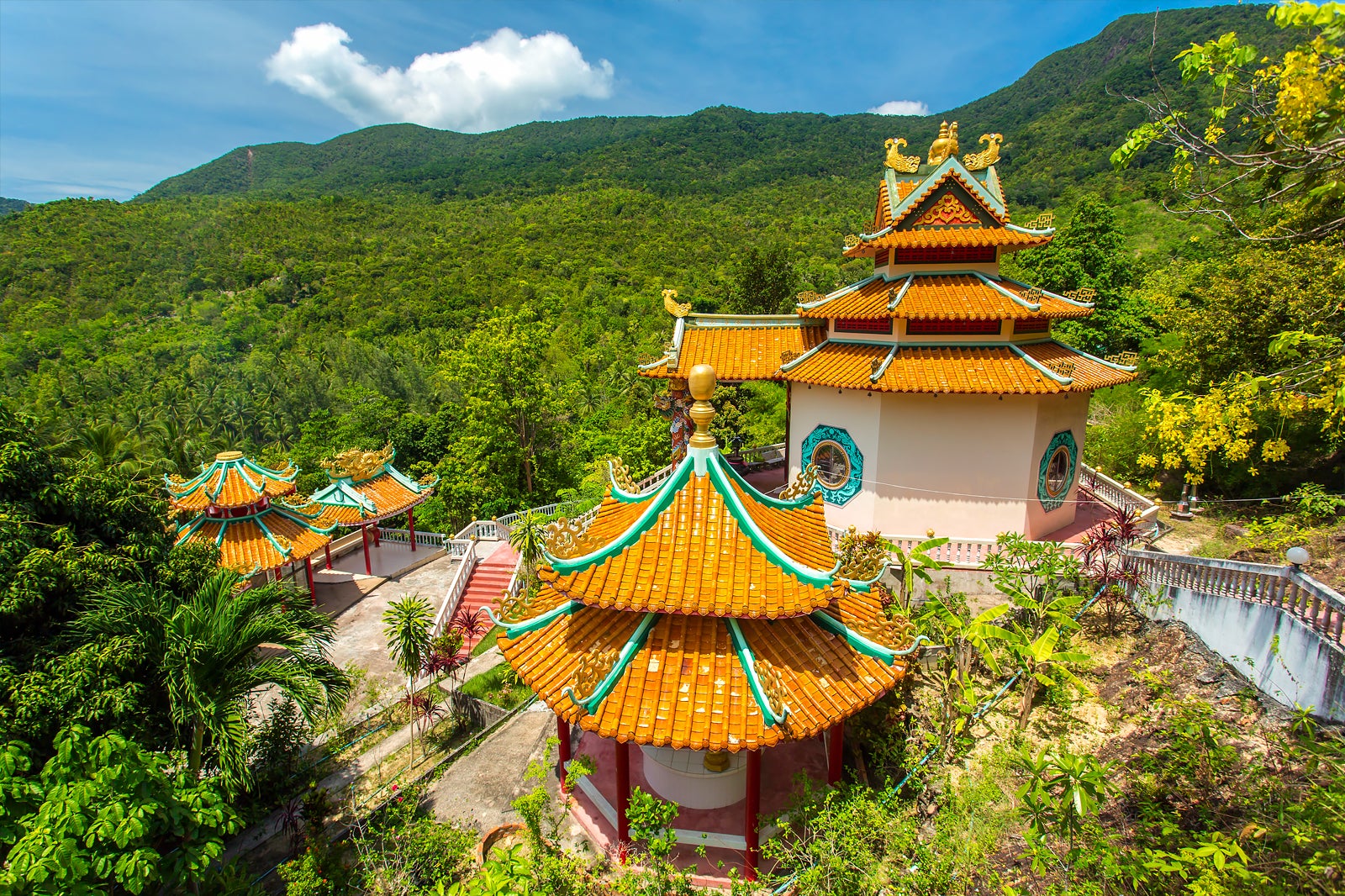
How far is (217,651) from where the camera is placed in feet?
28.2

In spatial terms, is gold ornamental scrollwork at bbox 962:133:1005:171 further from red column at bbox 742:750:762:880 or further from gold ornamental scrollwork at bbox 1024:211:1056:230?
red column at bbox 742:750:762:880

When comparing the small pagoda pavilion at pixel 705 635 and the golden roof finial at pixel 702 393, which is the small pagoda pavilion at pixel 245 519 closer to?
the small pagoda pavilion at pixel 705 635

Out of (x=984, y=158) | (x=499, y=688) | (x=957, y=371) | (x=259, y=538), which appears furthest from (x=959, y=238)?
(x=259, y=538)

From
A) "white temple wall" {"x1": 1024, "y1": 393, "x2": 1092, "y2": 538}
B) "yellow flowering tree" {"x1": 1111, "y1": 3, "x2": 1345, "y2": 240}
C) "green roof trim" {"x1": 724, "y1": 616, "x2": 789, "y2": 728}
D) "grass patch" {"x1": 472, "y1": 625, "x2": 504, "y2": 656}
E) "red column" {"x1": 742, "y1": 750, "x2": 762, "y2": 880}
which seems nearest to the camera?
"yellow flowering tree" {"x1": 1111, "y1": 3, "x2": 1345, "y2": 240}

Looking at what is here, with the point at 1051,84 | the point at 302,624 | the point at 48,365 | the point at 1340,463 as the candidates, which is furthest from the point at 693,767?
the point at 1051,84

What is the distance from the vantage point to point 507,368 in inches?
1099

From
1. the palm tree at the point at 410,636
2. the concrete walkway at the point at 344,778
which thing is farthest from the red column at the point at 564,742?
the palm tree at the point at 410,636

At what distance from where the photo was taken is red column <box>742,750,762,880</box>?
300 inches

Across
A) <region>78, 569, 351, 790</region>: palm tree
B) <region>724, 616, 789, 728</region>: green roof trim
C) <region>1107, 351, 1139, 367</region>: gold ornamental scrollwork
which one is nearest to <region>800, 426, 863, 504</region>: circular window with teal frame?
<region>1107, 351, 1139, 367</region>: gold ornamental scrollwork

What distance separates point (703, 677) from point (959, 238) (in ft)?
39.0

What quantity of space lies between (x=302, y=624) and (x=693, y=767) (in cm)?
647

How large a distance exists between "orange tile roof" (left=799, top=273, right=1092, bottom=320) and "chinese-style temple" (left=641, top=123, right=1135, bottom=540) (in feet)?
0.14

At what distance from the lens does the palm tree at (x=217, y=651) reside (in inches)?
319

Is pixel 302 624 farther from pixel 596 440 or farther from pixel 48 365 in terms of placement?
pixel 48 365
